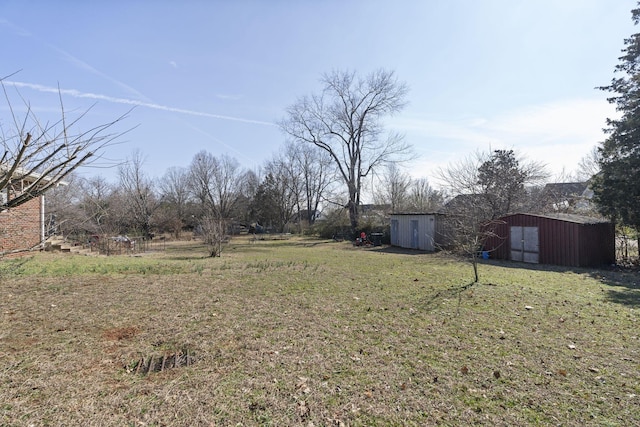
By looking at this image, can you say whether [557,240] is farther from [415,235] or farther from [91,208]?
[91,208]

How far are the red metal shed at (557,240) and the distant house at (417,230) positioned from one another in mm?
4167

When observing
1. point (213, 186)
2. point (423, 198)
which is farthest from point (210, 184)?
point (423, 198)

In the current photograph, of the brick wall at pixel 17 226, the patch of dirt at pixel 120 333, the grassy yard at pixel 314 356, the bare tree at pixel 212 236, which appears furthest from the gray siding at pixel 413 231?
the brick wall at pixel 17 226

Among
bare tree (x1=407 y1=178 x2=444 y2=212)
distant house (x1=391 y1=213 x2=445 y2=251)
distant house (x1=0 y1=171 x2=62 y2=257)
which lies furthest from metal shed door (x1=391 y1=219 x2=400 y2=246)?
distant house (x1=0 y1=171 x2=62 y2=257)

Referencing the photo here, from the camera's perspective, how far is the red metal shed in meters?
12.4

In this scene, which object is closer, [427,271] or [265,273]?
[265,273]

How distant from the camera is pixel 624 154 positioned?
12.6 meters

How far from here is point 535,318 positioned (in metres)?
5.25

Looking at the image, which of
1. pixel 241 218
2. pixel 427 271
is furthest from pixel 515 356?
pixel 241 218

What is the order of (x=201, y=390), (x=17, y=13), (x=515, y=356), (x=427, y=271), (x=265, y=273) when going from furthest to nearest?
(x=427, y=271)
(x=265, y=273)
(x=515, y=356)
(x=17, y=13)
(x=201, y=390)

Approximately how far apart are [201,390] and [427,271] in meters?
8.50

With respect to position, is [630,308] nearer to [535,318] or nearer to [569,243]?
[535,318]

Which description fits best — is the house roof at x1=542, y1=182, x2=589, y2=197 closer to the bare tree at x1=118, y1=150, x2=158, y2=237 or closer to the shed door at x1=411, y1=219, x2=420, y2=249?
the shed door at x1=411, y1=219, x2=420, y2=249

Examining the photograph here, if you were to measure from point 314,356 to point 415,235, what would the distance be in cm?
1811
